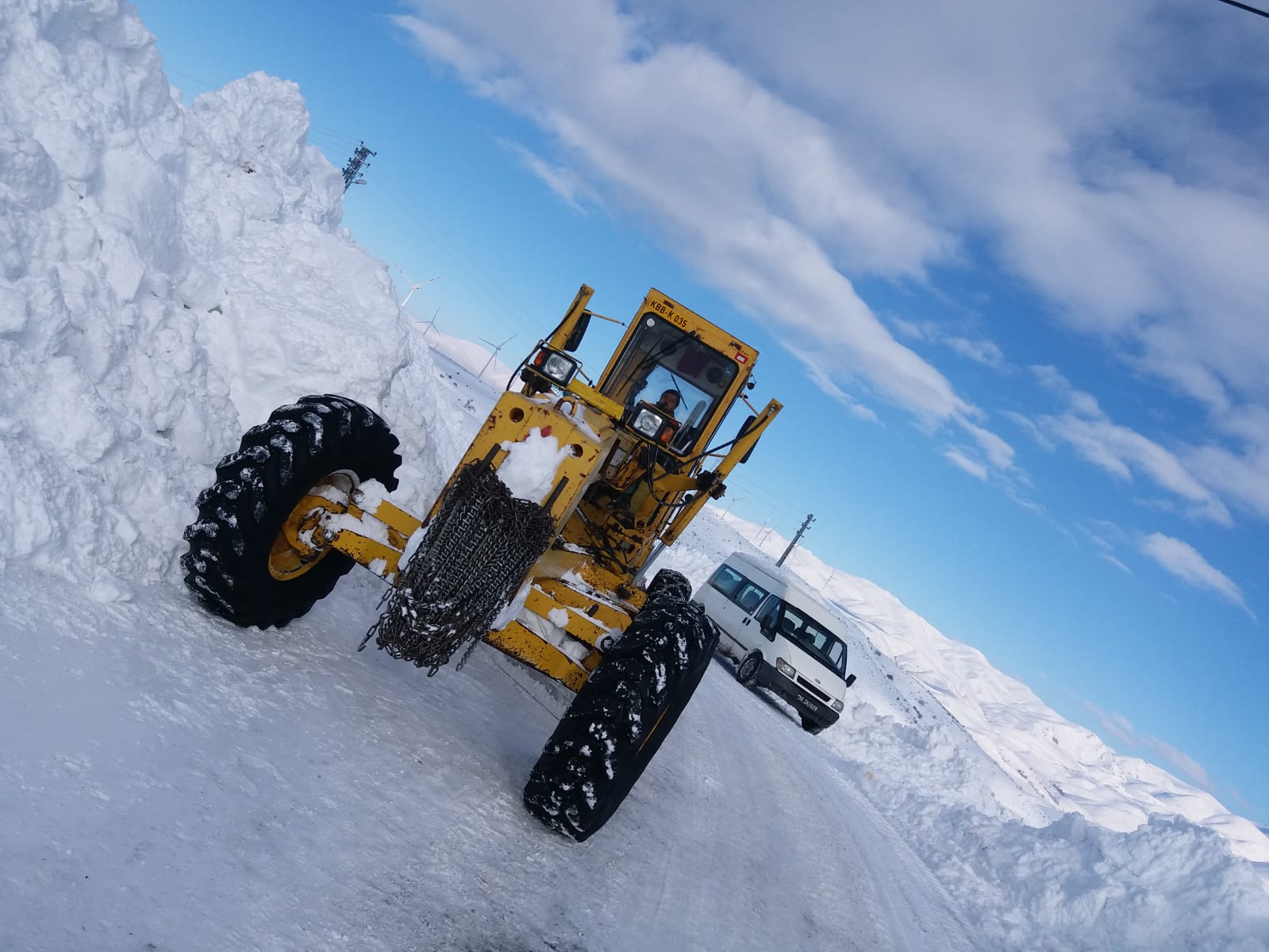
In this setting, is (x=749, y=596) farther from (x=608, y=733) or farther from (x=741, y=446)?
(x=608, y=733)

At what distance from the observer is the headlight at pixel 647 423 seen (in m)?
5.91

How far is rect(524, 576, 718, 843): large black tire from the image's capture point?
13.9ft

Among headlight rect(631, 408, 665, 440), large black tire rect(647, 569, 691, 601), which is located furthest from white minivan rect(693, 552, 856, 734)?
headlight rect(631, 408, 665, 440)

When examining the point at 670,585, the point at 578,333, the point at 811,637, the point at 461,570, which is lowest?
the point at 461,570

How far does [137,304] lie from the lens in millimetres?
5520

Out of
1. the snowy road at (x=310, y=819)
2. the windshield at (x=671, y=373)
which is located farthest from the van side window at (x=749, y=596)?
the snowy road at (x=310, y=819)

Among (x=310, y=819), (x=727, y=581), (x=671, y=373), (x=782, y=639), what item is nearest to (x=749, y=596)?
(x=727, y=581)

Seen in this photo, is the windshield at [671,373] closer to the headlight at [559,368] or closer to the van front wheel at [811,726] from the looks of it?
the headlight at [559,368]

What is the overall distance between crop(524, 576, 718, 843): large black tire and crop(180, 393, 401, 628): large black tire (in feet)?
5.92

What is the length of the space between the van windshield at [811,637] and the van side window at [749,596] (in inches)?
25.6

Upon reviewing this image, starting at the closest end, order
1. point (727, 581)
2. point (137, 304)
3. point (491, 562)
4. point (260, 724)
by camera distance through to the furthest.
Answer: point (260, 724) < point (491, 562) < point (137, 304) < point (727, 581)

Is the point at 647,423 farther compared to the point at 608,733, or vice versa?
the point at 647,423

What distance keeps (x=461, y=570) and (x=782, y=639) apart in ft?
38.3

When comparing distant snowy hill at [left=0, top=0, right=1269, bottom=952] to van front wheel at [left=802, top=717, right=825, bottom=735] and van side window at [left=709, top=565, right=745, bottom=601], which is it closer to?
van front wheel at [left=802, top=717, right=825, bottom=735]
